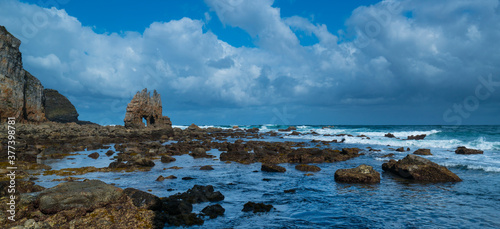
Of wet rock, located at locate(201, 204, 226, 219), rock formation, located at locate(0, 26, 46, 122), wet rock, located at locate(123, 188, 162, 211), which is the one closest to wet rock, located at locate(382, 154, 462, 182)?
wet rock, located at locate(201, 204, 226, 219)

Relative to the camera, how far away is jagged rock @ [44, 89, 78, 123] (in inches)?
3327

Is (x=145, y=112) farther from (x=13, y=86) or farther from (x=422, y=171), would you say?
(x=422, y=171)

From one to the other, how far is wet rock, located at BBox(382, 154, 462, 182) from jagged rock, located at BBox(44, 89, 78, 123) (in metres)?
99.2

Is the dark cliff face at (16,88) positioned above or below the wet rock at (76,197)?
above

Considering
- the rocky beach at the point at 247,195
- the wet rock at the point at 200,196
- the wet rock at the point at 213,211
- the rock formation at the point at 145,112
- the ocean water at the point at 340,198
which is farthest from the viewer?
the rock formation at the point at 145,112

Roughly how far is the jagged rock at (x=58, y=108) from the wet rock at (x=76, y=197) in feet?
313

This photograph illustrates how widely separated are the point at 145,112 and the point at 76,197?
66.7 m

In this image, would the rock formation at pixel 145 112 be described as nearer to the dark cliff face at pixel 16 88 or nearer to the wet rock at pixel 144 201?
the dark cliff face at pixel 16 88

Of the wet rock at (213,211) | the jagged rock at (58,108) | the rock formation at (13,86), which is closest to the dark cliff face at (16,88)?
the rock formation at (13,86)

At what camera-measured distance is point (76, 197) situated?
6969 mm

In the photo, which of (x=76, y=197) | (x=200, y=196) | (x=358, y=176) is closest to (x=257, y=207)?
(x=200, y=196)

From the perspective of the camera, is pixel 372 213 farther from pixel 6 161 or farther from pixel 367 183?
pixel 6 161

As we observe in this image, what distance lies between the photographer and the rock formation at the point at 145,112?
64.6m

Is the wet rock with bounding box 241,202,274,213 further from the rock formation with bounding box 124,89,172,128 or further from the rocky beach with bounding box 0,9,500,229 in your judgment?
the rock formation with bounding box 124,89,172,128
